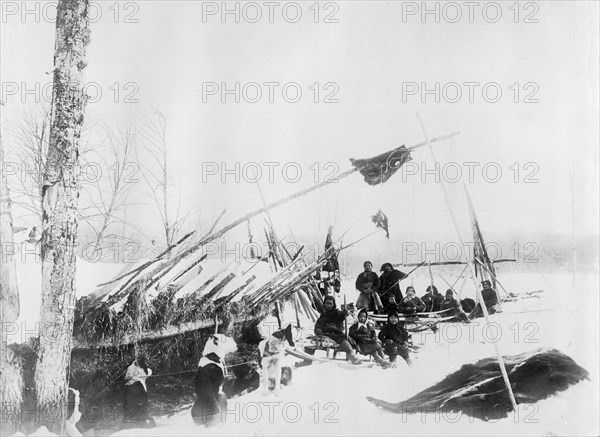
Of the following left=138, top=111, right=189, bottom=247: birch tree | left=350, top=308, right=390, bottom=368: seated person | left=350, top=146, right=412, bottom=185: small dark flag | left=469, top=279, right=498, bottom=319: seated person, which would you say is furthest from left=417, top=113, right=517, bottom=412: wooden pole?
left=138, top=111, right=189, bottom=247: birch tree

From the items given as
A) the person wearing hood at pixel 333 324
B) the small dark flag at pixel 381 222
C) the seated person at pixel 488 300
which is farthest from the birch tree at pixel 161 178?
the seated person at pixel 488 300

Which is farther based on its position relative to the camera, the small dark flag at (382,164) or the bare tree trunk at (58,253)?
the small dark flag at (382,164)

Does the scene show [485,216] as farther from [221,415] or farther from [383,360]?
[221,415]

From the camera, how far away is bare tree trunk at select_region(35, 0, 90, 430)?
2387 mm

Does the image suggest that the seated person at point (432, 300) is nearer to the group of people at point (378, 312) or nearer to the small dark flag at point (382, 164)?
the group of people at point (378, 312)

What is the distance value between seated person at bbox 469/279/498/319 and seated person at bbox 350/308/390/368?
477 mm

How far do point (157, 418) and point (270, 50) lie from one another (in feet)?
5.95

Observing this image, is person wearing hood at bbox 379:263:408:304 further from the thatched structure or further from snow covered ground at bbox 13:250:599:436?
the thatched structure

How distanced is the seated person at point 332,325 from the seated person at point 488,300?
0.61m

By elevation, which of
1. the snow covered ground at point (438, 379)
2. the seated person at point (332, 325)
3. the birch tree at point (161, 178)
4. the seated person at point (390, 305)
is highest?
the birch tree at point (161, 178)

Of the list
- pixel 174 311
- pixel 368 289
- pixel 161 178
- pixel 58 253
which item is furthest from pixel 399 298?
pixel 58 253

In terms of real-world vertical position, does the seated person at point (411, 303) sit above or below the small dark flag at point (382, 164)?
below

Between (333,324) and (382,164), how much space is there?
0.79m

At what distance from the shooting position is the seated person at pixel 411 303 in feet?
8.16
